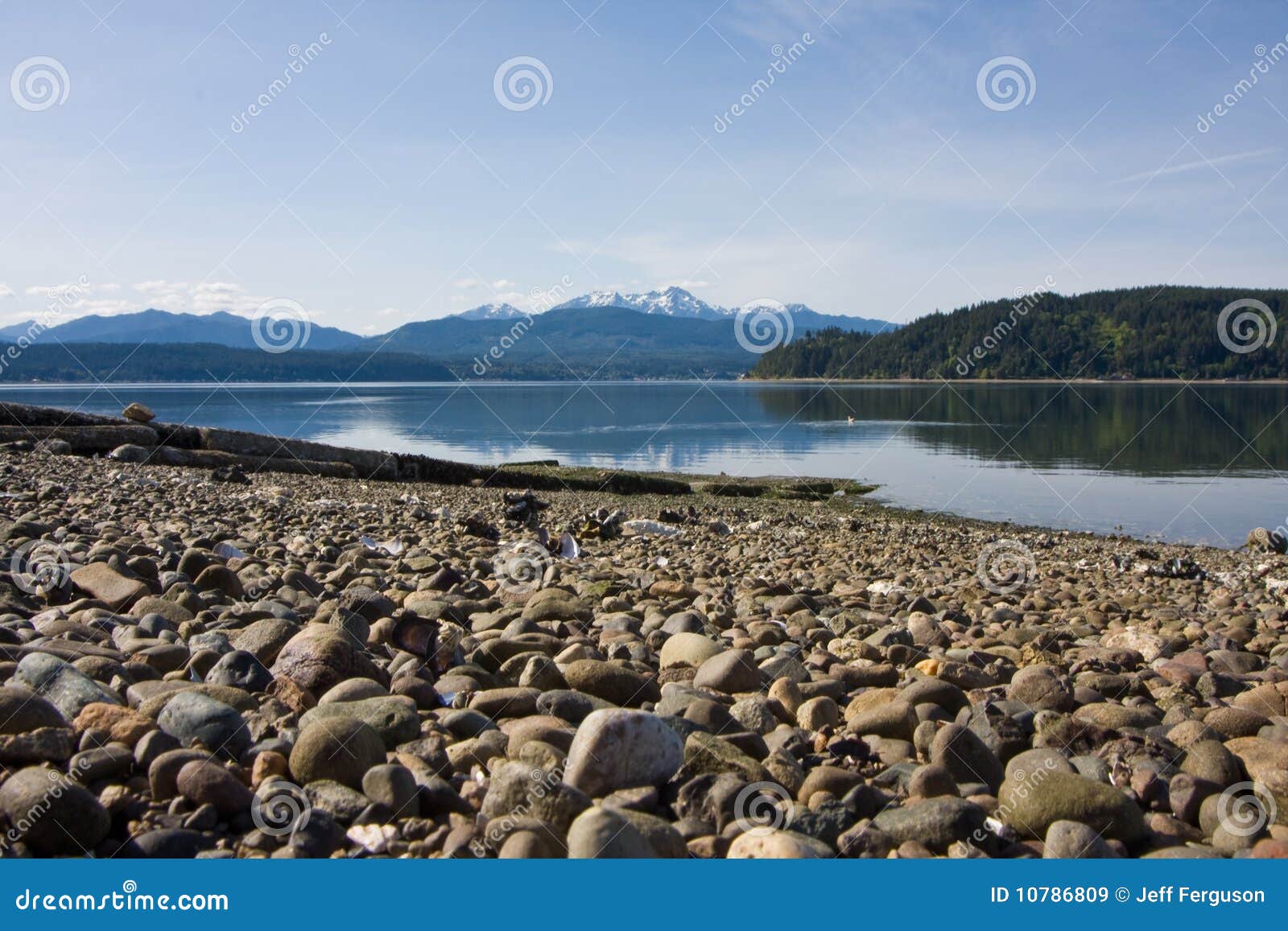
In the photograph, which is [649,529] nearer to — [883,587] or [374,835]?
[883,587]

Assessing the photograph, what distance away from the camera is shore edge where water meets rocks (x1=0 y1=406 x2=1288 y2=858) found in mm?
3088

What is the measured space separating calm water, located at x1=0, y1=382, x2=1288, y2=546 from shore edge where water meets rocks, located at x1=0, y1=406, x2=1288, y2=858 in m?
19.7

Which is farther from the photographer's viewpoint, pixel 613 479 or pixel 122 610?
pixel 613 479

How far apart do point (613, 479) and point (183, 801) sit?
25.8 m

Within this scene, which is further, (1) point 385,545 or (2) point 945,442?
(2) point 945,442

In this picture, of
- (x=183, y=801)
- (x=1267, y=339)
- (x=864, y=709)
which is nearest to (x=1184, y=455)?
(x=864, y=709)

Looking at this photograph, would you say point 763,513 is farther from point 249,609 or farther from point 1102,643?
point 249,609

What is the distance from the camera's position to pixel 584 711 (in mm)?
4250

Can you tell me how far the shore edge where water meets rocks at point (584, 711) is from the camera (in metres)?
3.09

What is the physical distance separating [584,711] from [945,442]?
5535cm

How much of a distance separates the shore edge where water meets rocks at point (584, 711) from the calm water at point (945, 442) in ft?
64.6

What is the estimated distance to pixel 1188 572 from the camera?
44.8ft

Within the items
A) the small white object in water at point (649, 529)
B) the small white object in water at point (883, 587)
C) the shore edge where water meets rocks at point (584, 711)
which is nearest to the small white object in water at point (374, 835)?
the shore edge where water meets rocks at point (584, 711)

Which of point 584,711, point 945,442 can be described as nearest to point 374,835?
point 584,711
